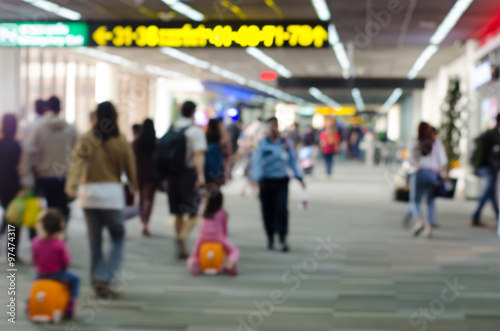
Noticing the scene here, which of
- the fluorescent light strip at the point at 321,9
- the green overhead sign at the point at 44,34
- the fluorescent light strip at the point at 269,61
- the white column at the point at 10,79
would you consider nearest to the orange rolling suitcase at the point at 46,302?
the green overhead sign at the point at 44,34

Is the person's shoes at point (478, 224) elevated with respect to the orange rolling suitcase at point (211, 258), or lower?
lower

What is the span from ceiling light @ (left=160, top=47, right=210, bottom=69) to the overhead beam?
11.2 feet

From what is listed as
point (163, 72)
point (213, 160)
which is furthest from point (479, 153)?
point (163, 72)

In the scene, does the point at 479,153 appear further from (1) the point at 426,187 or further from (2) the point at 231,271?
(2) the point at 231,271

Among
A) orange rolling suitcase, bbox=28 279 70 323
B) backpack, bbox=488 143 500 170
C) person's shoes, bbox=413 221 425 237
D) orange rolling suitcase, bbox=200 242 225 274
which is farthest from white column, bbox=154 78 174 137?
orange rolling suitcase, bbox=28 279 70 323

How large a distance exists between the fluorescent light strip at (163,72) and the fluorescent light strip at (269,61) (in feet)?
12.8

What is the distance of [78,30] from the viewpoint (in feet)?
38.4

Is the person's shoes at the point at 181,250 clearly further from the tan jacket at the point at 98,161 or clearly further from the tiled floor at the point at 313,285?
the tan jacket at the point at 98,161

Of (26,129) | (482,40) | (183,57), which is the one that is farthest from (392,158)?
(26,129)

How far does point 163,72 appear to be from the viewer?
2984 centimetres

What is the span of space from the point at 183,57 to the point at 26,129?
14954 mm

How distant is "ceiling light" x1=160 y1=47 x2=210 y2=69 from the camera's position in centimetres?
2194

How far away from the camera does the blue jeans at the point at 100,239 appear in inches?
253

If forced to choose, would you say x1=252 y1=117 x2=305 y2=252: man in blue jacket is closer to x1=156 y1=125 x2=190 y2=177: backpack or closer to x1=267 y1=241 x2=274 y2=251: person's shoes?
x1=267 y1=241 x2=274 y2=251: person's shoes
